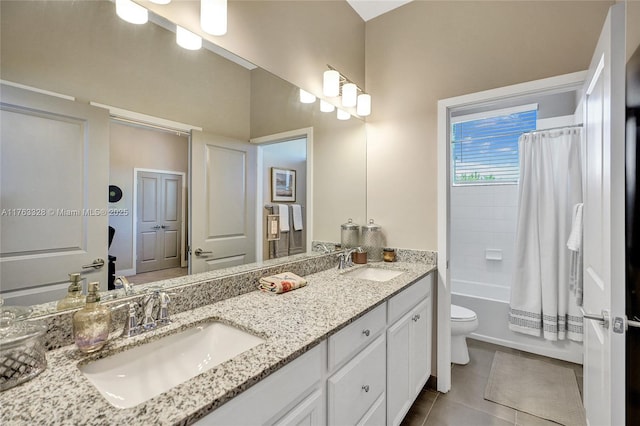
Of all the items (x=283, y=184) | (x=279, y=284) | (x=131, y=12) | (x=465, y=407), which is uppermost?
(x=131, y=12)

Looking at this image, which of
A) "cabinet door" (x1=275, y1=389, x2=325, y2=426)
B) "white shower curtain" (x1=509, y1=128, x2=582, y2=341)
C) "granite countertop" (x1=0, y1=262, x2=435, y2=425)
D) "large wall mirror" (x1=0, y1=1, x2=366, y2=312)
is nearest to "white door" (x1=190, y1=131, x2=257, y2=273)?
"large wall mirror" (x1=0, y1=1, x2=366, y2=312)

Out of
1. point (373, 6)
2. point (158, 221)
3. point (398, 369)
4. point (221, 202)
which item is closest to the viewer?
point (158, 221)

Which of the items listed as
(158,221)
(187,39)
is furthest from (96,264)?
(187,39)

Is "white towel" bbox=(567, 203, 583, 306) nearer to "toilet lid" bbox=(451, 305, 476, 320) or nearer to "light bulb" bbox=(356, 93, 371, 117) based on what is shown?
"toilet lid" bbox=(451, 305, 476, 320)

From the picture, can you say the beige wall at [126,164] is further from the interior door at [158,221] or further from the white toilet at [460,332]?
the white toilet at [460,332]

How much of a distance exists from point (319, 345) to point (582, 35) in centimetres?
221

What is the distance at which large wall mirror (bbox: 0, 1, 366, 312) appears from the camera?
33.2 inches

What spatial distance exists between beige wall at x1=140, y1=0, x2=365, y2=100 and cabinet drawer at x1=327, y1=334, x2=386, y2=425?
1559mm

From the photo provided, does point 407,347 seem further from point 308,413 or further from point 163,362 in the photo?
point 163,362

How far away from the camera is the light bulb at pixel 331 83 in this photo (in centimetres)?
207

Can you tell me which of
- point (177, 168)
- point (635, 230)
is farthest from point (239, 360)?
point (635, 230)

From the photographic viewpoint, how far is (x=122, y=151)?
41.5 inches

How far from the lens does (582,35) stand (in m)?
1.67

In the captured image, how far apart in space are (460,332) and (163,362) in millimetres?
2220
